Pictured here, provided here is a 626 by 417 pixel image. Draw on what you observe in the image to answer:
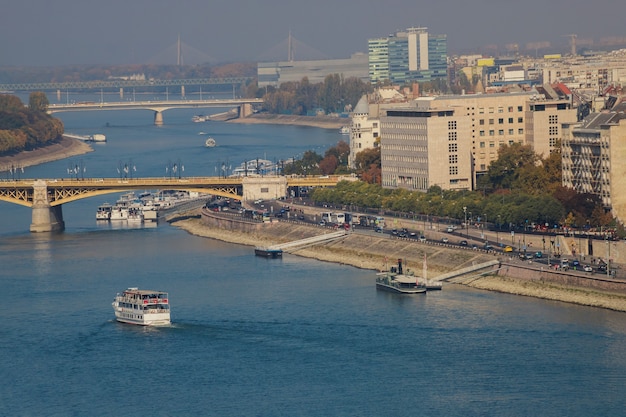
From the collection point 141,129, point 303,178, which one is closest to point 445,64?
point 141,129

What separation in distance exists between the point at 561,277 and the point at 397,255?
8.25 metres

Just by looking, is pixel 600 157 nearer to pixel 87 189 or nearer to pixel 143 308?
pixel 143 308

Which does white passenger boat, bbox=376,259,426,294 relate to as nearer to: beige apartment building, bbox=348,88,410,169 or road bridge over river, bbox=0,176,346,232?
road bridge over river, bbox=0,176,346,232

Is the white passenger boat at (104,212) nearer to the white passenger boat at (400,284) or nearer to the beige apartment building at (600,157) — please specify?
the beige apartment building at (600,157)

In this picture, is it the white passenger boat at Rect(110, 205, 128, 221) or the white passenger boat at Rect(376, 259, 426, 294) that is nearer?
the white passenger boat at Rect(376, 259, 426, 294)

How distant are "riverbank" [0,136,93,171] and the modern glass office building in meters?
63.7

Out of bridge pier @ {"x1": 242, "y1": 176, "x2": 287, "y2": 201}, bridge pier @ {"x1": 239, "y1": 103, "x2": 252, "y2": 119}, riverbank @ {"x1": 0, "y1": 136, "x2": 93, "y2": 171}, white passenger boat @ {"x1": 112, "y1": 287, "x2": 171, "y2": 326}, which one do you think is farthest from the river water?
bridge pier @ {"x1": 239, "y1": 103, "x2": 252, "y2": 119}

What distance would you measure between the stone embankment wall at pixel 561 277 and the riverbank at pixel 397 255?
0.14 m

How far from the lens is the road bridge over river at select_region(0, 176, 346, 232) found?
60.5 metres

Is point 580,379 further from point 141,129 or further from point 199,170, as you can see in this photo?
point 141,129

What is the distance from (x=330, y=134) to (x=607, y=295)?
251ft

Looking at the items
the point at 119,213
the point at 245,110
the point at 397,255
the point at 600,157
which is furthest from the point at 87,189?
the point at 245,110

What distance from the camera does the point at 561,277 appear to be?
40.5 m

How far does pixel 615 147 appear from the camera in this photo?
155 ft
